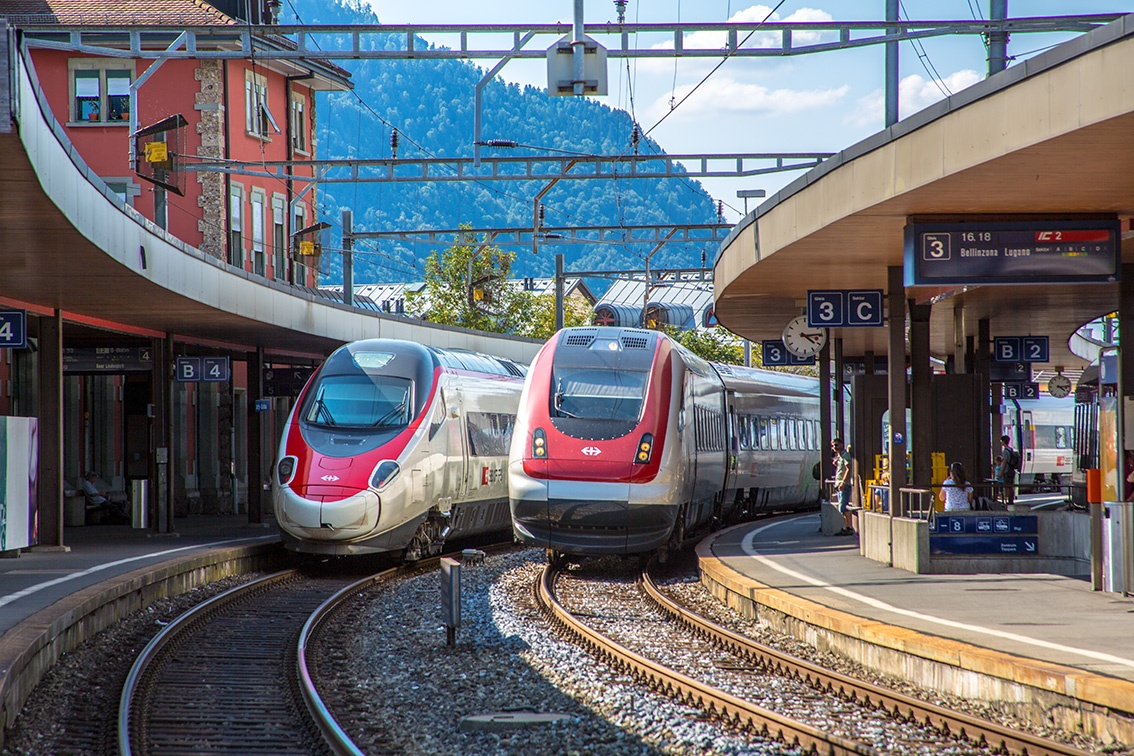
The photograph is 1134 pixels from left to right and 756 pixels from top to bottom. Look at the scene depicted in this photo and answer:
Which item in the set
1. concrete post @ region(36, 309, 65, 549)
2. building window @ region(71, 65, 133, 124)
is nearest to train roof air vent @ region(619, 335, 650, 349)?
concrete post @ region(36, 309, 65, 549)

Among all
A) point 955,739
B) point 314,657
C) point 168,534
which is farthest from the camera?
point 168,534

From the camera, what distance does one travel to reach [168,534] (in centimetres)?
2083

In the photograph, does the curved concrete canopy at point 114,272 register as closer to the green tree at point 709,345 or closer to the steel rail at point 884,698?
the steel rail at point 884,698

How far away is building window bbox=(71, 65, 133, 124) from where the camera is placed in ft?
111

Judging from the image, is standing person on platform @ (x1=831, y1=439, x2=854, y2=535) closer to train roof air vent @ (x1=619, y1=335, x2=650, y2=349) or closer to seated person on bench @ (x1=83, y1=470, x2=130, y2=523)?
train roof air vent @ (x1=619, y1=335, x2=650, y2=349)

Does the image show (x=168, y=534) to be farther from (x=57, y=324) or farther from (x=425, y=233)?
(x=425, y=233)

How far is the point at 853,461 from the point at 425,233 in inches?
470

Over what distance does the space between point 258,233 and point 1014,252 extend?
94.3 feet

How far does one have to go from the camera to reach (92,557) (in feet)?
53.6

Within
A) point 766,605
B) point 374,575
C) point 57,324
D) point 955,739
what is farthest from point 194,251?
point 955,739

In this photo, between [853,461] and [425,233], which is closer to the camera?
[853,461]

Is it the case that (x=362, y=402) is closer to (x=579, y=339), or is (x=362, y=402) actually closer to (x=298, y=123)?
(x=579, y=339)

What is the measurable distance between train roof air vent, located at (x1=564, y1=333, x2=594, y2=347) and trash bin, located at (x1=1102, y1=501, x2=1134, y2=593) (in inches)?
272

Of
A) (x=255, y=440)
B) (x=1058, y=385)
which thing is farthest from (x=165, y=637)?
(x=1058, y=385)
